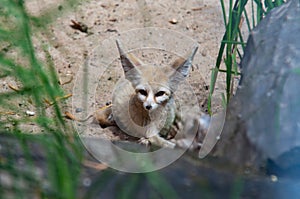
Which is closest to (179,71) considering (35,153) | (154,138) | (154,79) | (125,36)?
(154,79)

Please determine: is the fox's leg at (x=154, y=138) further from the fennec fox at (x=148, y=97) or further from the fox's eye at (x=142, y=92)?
the fox's eye at (x=142, y=92)

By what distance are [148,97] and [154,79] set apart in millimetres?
59

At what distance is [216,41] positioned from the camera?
234cm

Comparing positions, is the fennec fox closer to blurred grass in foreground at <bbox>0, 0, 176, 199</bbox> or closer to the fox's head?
the fox's head

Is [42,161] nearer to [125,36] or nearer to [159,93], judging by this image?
[159,93]

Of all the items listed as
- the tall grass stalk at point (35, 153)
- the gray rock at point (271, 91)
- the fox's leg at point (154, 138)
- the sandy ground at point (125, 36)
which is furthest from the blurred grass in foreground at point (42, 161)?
the sandy ground at point (125, 36)

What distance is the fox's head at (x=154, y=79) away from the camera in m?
1.87

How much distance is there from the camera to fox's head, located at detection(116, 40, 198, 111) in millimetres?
1870

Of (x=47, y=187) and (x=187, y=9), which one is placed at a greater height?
(x=47, y=187)

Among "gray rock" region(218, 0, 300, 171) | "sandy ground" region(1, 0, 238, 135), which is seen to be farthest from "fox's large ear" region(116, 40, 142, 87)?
"gray rock" region(218, 0, 300, 171)

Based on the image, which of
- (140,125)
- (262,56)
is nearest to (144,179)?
(262,56)

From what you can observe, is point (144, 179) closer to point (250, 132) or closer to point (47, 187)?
point (47, 187)

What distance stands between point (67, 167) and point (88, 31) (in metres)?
1.65

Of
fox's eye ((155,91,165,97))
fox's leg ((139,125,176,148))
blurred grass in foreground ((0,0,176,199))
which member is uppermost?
blurred grass in foreground ((0,0,176,199))
